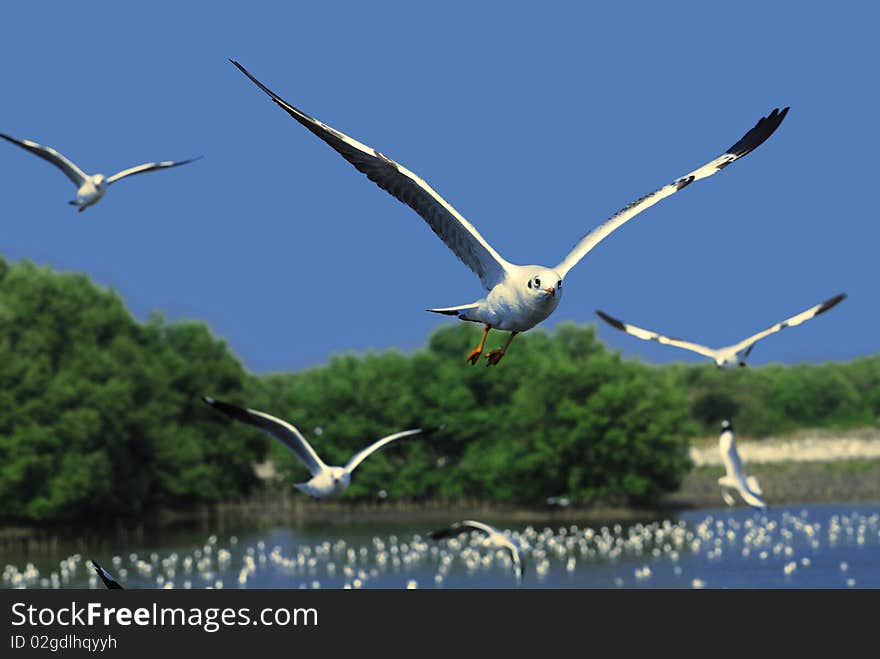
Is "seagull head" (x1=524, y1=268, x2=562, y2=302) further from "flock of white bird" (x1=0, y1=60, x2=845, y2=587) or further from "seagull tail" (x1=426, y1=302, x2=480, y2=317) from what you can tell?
"seagull tail" (x1=426, y1=302, x2=480, y2=317)

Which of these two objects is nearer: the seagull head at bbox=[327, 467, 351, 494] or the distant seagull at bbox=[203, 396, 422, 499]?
the distant seagull at bbox=[203, 396, 422, 499]

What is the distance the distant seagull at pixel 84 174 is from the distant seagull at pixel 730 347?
8.43 meters

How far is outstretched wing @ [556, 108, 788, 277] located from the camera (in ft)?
57.7

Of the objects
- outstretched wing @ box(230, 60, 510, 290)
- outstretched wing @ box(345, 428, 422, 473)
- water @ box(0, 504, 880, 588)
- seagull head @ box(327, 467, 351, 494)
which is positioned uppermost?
water @ box(0, 504, 880, 588)

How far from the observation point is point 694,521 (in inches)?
4092

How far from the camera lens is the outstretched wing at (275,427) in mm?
20797

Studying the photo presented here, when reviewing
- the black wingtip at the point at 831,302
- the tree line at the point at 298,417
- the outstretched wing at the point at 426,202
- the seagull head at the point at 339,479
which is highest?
the tree line at the point at 298,417

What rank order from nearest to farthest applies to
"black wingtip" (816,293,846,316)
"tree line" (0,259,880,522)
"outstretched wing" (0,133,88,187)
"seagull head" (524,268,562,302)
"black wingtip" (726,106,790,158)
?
"seagull head" (524,268,562,302) < "black wingtip" (726,106,790,158) < "black wingtip" (816,293,846,316) < "outstretched wing" (0,133,88,187) < "tree line" (0,259,880,522)

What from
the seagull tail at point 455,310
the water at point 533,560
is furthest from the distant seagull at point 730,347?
the water at point 533,560

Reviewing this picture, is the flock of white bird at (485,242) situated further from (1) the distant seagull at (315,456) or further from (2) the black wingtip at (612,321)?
(2) the black wingtip at (612,321)

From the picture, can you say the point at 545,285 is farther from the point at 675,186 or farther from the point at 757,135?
the point at 757,135

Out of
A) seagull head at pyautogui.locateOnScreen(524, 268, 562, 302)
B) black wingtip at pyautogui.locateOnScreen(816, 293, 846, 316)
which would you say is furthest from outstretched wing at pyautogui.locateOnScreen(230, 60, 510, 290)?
black wingtip at pyautogui.locateOnScreen(816, 293, 846, 316)

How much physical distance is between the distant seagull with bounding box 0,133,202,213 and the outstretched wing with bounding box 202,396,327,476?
703 centimetres
